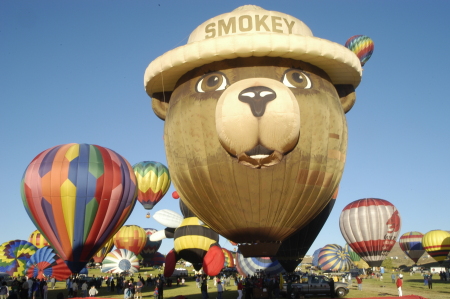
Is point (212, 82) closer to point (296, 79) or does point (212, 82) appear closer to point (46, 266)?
point (296, 79)

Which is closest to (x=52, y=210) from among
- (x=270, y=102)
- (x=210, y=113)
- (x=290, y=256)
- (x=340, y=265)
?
(x=290, y=256)

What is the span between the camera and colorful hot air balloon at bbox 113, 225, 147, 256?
41312 millimetres

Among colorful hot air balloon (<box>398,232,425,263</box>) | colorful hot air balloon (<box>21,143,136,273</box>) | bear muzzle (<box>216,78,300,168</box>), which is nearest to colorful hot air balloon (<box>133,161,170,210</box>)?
colorful hot air balloon (<box>21,143,136,273</box>)

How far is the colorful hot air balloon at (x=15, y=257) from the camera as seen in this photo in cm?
3166

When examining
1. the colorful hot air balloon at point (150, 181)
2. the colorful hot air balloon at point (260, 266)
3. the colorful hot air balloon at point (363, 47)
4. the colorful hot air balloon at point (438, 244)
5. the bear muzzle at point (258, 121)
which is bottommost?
the colorful hot air balloon at point (260, 266)

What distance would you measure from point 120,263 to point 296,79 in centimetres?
2552

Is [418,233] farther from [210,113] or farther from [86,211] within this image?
[210,113]

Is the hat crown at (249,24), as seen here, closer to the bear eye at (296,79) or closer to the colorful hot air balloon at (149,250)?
the bear eye at (296,79)

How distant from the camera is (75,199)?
1830 centimetres

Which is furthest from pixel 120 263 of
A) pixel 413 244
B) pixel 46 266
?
pixel 413 244

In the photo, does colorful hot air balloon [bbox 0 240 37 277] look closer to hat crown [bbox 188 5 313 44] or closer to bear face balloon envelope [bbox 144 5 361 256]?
bear face balloon envelope [bbox 144 5 361 256]

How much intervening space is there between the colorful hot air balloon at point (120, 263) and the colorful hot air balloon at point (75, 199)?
12.9 metres

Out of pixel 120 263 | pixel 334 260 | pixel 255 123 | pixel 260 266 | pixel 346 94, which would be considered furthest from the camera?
pixel 334 260

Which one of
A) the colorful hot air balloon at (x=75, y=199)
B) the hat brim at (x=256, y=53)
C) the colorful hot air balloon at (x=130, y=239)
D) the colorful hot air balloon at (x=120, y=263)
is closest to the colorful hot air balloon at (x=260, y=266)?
the colorful hot air balloon at (x=120, y=263)
